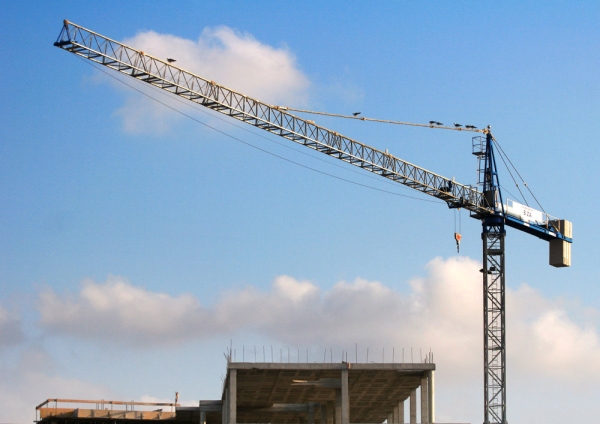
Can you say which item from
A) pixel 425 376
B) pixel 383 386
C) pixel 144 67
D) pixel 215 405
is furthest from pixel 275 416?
pixel 144 67

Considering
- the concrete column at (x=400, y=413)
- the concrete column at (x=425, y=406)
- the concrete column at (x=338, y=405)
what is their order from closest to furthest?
the concrete column at (x=425, y=406), the concrete column at (x=338, y=405), the concrete column at (x=400, y=413)

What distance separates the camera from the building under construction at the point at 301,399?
269 feet

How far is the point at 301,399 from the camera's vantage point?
9681 cm

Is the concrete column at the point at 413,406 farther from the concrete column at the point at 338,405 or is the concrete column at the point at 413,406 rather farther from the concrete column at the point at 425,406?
the concrete column at the point at 338,405

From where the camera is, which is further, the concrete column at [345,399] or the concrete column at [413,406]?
the concrete column at [413,406]

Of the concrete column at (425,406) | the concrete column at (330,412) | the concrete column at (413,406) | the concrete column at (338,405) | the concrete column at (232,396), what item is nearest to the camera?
the concrete column at (232,396)

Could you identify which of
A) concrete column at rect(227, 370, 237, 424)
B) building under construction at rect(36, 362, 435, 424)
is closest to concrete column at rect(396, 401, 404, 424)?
building under construction at rect(36, 362, 435, 424)

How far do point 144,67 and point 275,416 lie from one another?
3335 centimetres

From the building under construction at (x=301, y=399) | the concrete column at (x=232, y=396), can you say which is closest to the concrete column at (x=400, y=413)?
Result: the building under construction at (x=301, y=399)

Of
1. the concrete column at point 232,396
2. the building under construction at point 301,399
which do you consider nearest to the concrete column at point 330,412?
the building under construction at point 301,399

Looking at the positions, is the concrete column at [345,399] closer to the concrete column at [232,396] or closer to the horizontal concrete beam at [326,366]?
the horizontal concrete beam at [326,366]

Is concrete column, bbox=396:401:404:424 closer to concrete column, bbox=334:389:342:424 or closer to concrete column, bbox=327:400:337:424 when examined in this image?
concrete column, bbox=327:400:337:424

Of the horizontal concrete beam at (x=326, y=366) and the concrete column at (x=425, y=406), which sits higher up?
the horizontal concrete beam at (x=326, y=366)

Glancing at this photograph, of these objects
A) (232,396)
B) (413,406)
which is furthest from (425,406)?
(232,396)
